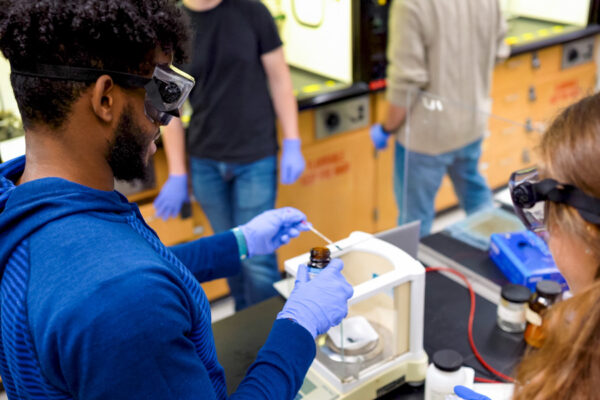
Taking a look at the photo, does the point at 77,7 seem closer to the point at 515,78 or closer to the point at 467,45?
the point at 467,45

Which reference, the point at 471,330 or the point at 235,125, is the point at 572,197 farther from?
the point at 235,125

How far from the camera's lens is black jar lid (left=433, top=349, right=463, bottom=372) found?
1.05 m

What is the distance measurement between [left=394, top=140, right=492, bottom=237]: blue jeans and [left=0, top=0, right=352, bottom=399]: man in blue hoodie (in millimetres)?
1406

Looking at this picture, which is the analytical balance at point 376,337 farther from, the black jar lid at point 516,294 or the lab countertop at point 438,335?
Result: the black jar lid at point 516,294

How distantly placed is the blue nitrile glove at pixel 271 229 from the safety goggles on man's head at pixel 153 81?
0.49m

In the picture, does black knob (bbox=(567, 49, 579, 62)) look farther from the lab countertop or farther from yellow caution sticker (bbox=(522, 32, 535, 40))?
the lab countertop

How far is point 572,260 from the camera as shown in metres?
0.81

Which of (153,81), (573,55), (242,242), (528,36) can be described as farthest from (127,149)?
(573,55)

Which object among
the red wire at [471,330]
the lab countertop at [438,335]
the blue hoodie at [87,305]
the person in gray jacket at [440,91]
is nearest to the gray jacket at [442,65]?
the person in gray jacket at [440,91]

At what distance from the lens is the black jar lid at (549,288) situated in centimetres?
124

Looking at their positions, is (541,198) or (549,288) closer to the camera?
(541,198)

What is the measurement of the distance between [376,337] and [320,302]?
26cm

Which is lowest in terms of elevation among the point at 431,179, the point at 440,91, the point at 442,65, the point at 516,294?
the point at 431,179

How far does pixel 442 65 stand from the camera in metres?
2.11
